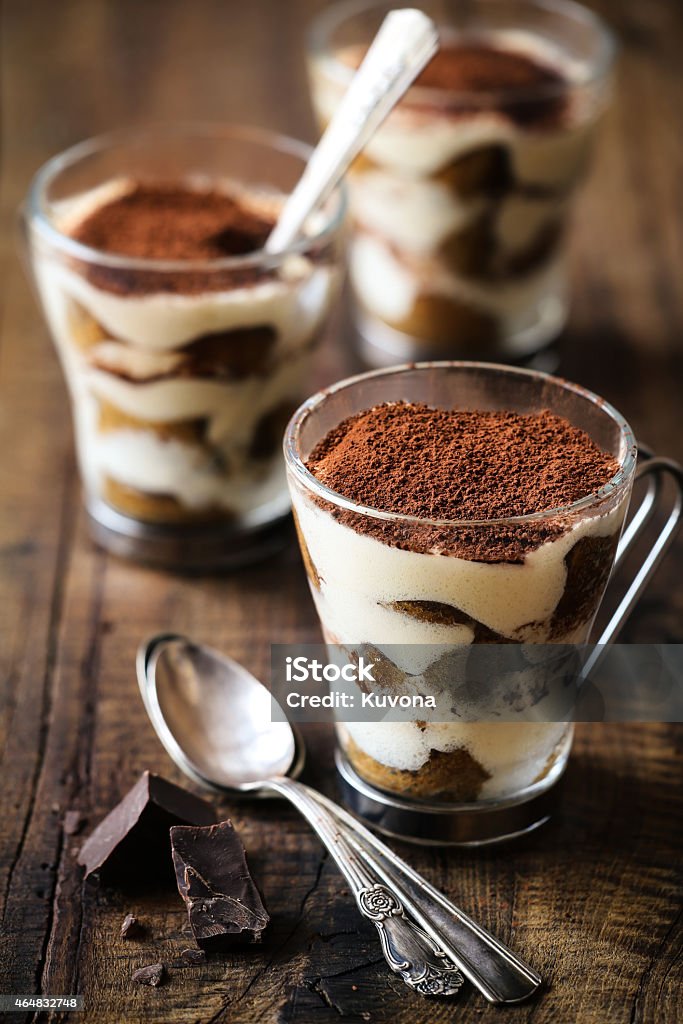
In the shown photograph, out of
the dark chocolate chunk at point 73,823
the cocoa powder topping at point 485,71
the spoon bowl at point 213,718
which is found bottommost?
the dark chocolate chunk at point 73,823

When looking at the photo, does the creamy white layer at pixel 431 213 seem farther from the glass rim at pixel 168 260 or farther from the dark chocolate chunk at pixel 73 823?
the dark chocolate chunk at pixel 73 823

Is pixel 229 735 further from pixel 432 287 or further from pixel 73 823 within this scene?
pixel 432 287

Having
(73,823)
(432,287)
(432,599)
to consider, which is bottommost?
(73,823)

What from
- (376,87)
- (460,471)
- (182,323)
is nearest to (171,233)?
(182,323)

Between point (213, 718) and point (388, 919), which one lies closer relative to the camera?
point (388, 919)

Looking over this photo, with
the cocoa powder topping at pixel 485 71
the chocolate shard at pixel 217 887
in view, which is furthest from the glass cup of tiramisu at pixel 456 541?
the cocoa powder topping at pixel 485 71

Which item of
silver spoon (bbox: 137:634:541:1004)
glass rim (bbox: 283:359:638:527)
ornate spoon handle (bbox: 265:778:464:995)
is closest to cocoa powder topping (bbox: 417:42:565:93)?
glass rim (bbox: 283:359:638:527)

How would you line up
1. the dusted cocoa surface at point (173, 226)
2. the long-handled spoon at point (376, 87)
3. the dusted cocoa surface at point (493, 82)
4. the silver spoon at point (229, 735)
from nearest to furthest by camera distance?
1. the silver spoon at point (229, 735)
2. the long-handled spoon at point (376, 87)
3. the dusted cocoa surface at point (173, 226)
4. the dusted cocoa surface at point (493, 82)
